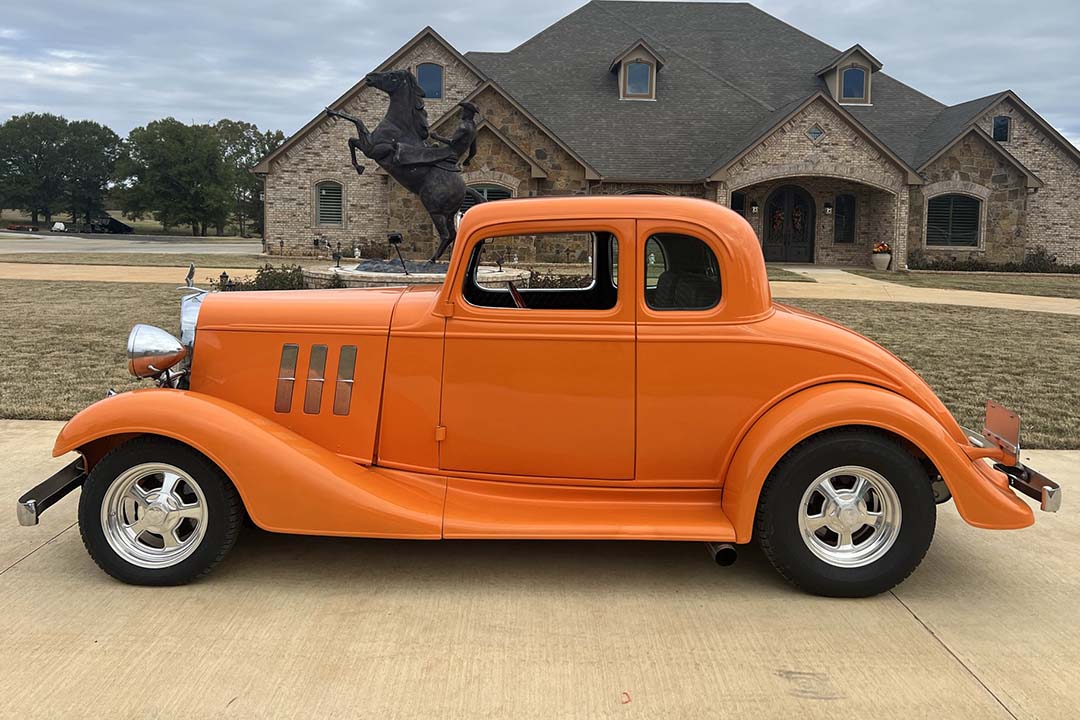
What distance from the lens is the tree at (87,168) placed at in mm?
86000

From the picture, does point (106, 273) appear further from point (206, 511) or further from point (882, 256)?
point (882, 256)

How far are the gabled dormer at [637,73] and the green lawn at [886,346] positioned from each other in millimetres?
A: 17173

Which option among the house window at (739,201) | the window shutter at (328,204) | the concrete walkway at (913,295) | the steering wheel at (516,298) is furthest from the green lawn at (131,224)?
the steering wheel at (516,298)

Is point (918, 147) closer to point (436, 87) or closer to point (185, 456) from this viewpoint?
point (436, 87)

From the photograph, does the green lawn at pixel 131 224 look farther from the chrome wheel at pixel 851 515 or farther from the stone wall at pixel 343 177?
the chrome wheel at pixel 851 515

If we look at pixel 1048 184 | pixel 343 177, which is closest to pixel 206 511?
pixel 343 177

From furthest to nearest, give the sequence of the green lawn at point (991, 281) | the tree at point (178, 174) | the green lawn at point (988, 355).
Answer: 1. the tree at point (178, 174)
2. the green lawn at point (991, 281)
3. the green lawn at point (988, 355)

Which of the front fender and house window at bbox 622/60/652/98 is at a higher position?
house window at bbox 622/60/652/98

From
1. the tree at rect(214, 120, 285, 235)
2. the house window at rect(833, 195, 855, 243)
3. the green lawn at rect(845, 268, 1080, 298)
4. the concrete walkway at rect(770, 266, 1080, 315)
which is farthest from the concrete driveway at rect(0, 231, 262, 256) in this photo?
the tree at rect(214, 120, 285, 235)

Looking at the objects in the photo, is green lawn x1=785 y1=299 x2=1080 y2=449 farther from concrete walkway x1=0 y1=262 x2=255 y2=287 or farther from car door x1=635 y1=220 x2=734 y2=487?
concrete walkway x1=0 y1=262 x2=255 y2=287

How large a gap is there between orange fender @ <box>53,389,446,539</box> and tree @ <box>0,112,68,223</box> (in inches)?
3626

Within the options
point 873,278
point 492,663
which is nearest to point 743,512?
point 492,663

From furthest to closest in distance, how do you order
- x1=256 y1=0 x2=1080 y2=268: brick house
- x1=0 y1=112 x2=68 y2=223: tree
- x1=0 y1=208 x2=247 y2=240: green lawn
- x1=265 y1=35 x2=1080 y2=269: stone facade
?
x1=0 y1=112 x2=68 y2=223: tree → x1=0 y1=208 x2=247 y2=240: green lawn → x1=256 y1=0 x2=1080 y2=268: brick house → x1=265 y1=35 x2=1080 y2=269: stone facade

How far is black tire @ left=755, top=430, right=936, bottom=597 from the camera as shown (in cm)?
376
